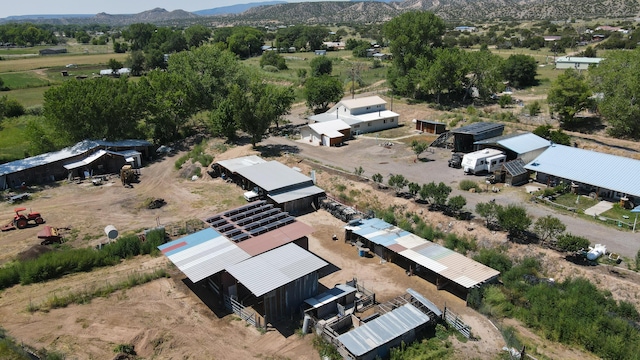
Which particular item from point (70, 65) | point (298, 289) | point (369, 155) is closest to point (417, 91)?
point (369, 155)

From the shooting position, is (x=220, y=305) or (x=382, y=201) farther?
(x=382, y=201)

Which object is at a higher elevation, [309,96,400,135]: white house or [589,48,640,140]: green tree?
[589,48,640,140]: green tree

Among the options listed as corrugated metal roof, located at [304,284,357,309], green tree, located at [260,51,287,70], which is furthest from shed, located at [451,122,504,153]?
green tree, located at [260,51,287,70]

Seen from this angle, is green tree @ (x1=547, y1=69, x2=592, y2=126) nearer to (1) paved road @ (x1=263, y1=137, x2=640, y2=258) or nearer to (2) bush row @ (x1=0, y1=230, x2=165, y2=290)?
(1) paved road @ (x1=263, y1=137, x2=640, y2=258)

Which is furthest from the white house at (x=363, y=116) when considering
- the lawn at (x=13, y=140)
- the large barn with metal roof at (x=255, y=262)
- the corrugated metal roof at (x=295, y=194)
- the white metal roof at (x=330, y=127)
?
the lawn at (x=13, y=140)

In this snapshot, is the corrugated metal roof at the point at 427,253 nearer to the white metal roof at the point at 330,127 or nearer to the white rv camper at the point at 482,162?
the white rv camper at the point at 482,162

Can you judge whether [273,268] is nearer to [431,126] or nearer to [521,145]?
[521,145]

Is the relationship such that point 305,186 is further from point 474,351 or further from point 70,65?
point 70,65
